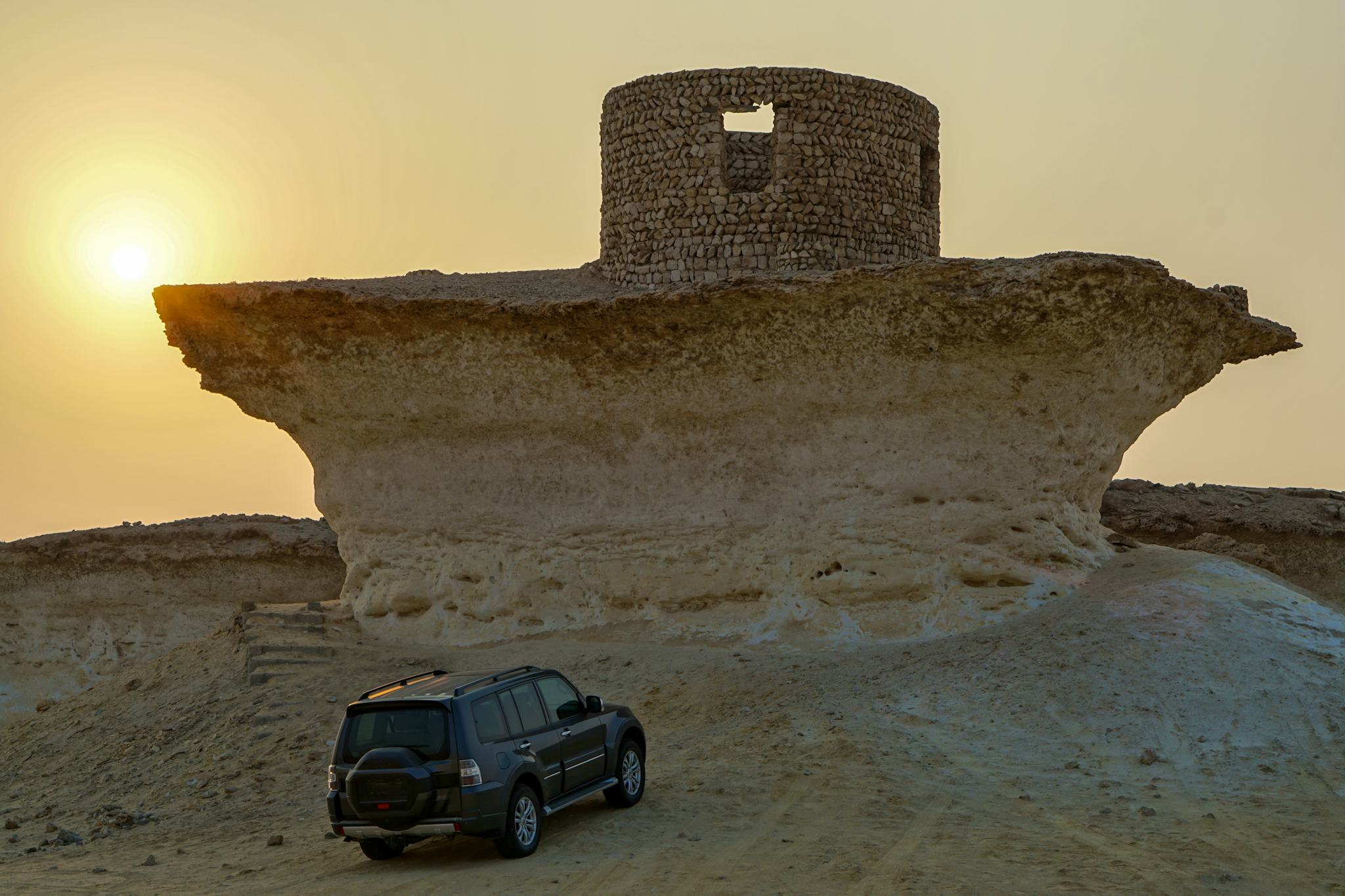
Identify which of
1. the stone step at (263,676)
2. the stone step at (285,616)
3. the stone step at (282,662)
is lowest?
the stone step at (263,676)

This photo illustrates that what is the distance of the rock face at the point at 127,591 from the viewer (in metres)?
24.1

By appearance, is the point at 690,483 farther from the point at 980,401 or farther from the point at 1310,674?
the point at 1310,674

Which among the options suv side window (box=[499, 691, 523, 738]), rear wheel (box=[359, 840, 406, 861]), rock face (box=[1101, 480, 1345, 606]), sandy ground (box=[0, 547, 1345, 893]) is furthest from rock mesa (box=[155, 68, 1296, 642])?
rock face (box=[1101, 480, 1345, 606])

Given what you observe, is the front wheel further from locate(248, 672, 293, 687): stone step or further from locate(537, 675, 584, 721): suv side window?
locate(248, 672, 293, 687): stone step

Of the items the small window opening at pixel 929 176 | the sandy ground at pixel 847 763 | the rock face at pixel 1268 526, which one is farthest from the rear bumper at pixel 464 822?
the rock face at pixel 1268 526

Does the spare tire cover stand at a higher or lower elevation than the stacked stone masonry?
lower

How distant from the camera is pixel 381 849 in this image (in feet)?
34.3

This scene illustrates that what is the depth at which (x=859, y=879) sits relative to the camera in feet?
30.1

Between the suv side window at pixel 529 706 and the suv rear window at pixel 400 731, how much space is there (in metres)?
0.72

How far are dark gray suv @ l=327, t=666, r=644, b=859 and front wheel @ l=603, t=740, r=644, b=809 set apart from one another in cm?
23

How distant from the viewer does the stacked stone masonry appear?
18719mm

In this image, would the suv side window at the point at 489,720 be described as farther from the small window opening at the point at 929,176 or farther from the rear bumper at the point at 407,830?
the small window opening at the point at 929,176

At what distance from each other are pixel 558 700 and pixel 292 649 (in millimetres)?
7214

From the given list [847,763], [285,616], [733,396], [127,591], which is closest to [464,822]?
[847,763]
